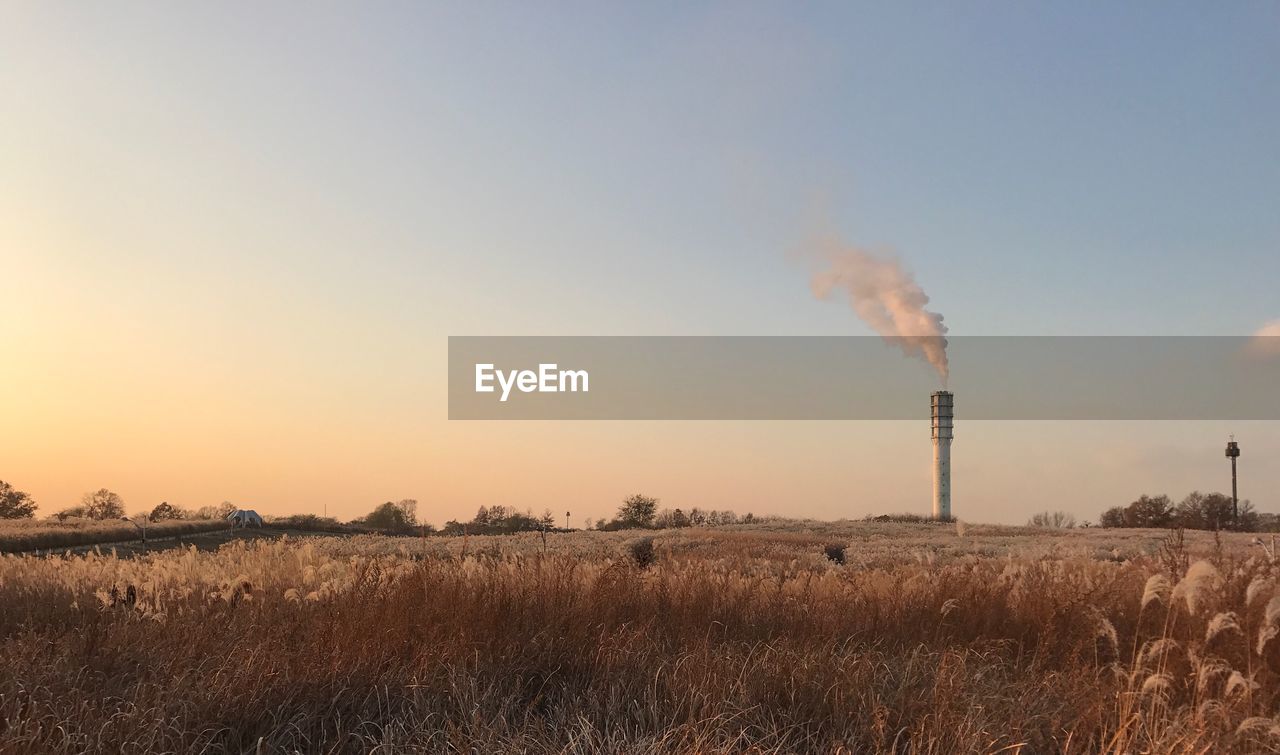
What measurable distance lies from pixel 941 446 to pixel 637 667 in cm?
7732

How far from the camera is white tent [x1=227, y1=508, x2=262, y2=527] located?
5074 centimetres

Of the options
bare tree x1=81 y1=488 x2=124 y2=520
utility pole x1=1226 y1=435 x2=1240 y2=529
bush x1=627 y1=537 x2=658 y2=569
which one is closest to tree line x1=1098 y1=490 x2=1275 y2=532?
utility pole x1=1226 y1=435 x2=1240 y2=529

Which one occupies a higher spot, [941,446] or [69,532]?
[941,446]

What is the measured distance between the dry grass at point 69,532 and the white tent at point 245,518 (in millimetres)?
5574

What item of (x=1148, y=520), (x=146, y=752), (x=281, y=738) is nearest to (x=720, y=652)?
(x=281, y=738)

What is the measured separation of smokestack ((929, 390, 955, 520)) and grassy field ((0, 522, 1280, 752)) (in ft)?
232

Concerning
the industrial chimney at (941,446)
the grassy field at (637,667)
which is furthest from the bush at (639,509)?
the grassy field at (637,667)

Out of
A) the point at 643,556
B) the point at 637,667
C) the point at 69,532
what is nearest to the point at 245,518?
the point at 69,532

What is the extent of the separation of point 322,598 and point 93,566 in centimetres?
708

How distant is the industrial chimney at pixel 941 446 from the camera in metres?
77.0

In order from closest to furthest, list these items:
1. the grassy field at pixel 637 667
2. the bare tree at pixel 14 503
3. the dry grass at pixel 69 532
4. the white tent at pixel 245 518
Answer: the grassy field at pixel 637 667
the dry grass at pixel 69 532
the white tent at pixel 245 518
the bare tree at pixel 14 503

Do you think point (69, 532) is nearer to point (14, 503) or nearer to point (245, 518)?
point (245, 518)

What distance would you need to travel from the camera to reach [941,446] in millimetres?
78750

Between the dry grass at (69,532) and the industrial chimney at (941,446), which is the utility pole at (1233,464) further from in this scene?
the dry grass at (69,532)
